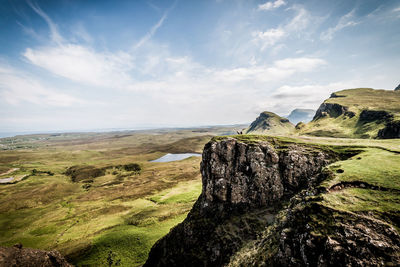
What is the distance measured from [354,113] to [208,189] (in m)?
128

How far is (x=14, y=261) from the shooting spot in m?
24.8

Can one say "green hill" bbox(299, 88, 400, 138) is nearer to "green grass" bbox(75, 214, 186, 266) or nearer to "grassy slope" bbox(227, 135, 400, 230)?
"grassy slope" bbox(227, 135, 400, 230)

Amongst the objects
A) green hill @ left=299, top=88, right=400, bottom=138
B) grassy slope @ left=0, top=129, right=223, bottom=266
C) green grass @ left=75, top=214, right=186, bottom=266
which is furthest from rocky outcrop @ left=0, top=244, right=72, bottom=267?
green hill @ left=299, top=88, right=400, bottom=138

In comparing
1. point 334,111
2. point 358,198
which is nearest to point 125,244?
point 358,198

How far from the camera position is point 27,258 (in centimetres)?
2595

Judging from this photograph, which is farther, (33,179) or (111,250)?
(33,179)

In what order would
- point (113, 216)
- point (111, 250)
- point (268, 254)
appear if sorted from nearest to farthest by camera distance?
point (268, 254), point (111, 250), point (113, 216)

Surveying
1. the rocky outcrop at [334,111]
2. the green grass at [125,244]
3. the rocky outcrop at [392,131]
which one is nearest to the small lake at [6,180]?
the green grass at [125,244]

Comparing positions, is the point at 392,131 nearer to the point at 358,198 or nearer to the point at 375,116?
the point at 375,116

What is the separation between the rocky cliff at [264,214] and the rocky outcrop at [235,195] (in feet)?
0.45

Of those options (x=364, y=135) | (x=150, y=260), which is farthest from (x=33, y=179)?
A: (x=364, y=135)

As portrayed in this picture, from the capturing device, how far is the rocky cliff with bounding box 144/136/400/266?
13312 mm

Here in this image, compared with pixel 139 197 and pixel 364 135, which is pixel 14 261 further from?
pixel 364 135

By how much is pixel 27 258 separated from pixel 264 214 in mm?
39607
